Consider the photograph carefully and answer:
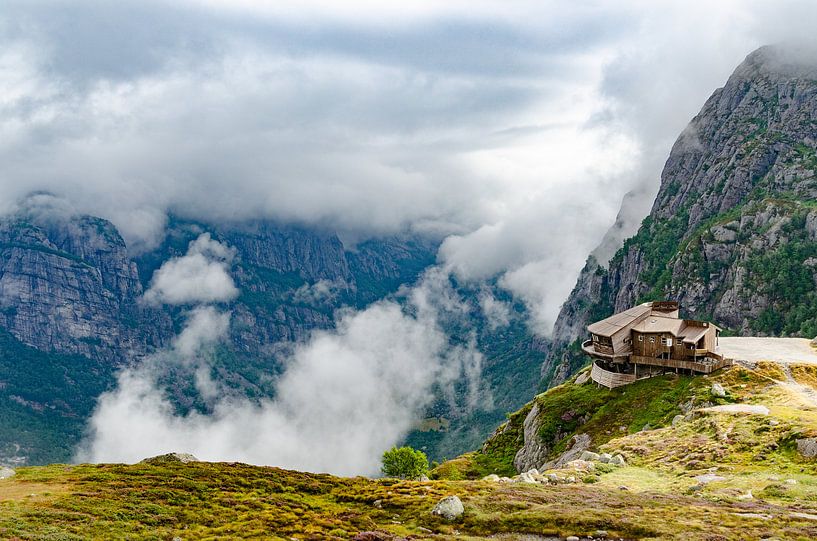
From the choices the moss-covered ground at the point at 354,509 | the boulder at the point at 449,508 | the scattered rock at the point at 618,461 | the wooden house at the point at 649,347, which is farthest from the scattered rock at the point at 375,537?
the wooden house at the point at 649,347

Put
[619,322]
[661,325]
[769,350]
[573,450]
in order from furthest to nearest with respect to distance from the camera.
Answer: [619,322] → [769,350] → [661,325] → [573,450]

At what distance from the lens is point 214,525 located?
133 ft

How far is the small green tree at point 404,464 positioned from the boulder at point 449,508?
72.2m

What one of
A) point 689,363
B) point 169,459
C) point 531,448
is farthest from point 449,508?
point 689,363

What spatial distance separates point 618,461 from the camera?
→ 59531mm

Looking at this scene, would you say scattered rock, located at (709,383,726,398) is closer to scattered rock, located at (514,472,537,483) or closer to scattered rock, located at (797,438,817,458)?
scattered rock, located at (797,438,817,458)

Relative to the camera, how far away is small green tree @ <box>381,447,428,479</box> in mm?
110875

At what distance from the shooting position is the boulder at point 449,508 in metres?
39.5

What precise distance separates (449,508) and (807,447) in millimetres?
34526

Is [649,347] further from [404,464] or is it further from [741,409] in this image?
[404,464]

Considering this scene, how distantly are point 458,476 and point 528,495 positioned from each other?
56.6 metres

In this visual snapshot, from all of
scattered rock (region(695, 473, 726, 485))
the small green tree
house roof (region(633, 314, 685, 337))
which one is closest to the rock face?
the small green tree

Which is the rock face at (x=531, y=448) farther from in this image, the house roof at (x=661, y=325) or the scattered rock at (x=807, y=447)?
the scattered rock at (x=807, y=447)

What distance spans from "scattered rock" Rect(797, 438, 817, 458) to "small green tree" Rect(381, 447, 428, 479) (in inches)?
2782
